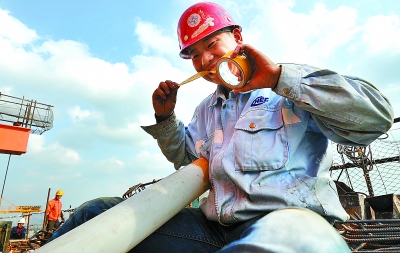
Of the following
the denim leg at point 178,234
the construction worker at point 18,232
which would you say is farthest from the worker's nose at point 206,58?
the construction worker at point 18,232

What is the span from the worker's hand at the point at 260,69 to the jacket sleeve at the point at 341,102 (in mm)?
33

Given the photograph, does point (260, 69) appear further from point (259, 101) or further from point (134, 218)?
point (134, 218)

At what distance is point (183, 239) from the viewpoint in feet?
4.24

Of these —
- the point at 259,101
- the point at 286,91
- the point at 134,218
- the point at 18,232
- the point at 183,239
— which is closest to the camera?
the point at 134,218

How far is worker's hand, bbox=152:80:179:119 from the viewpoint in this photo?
1.83m

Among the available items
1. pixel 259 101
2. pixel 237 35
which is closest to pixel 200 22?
pixel 237 35

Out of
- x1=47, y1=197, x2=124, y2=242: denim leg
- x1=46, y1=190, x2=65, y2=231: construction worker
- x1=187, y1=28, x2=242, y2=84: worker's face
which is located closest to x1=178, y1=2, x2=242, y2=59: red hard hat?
x1=187, y1=28, x2=242, y2=84: worker's face

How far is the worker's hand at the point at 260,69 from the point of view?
118cm

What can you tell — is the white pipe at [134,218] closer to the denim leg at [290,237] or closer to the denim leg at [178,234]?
the denim leg at [178,234]

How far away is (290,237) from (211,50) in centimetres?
127

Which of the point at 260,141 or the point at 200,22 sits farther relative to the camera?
the point at 200,22

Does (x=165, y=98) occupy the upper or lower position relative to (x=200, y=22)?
lower

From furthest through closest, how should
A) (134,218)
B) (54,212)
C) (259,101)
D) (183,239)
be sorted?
1. (54,212)
2. (259,101)
3. (183,239)
4. (134,218)

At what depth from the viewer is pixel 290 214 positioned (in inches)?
29.9
